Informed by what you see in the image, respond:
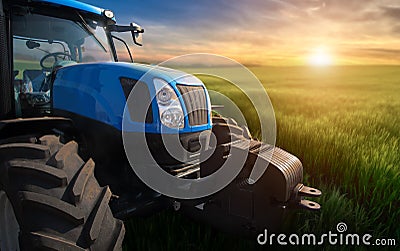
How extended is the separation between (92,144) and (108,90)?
17.9 inches

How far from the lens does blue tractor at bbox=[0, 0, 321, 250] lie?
2.06 meters

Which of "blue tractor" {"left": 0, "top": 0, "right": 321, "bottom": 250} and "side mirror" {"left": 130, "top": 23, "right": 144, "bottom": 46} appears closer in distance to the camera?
"blue tractor" {"left": 0, "top": 0, "right": 321, "bottom": 250}

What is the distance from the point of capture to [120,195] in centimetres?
282

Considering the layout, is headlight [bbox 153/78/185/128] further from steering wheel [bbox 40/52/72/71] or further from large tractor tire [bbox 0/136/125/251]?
steering wheel [bbox 40/52/72/71]

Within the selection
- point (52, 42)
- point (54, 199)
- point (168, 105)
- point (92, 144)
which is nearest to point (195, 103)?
point (168, 105)

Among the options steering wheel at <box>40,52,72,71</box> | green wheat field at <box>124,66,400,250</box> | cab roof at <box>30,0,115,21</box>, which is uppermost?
cab roof at <box>30,0,115,21</box>

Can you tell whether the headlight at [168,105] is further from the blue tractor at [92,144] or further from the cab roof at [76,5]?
the cab roof at [76,5]

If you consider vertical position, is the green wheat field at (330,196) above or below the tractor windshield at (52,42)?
below

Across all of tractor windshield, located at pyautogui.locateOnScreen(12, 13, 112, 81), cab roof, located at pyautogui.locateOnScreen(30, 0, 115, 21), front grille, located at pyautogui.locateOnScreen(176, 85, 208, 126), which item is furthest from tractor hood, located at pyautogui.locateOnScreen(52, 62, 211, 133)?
cab roof, located at pyautogui.locateOnScreen(30, 0, 115, 21)

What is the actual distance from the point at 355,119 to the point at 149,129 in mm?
6341

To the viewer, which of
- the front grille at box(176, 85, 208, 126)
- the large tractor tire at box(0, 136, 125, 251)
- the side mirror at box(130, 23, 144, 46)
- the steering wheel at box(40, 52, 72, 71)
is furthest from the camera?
the side mirror at box(130, 23, 144, 46)

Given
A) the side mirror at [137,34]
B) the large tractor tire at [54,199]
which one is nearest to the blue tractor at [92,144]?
the large tractor tire at [54,199]

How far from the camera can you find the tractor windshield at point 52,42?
2971 mm

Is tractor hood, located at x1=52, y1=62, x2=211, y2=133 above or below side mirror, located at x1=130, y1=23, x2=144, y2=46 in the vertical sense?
below
